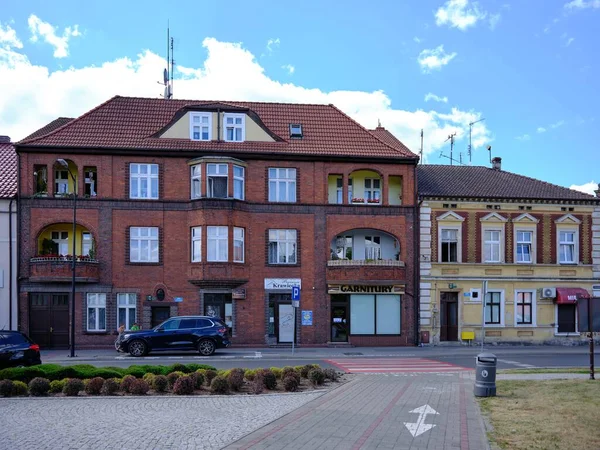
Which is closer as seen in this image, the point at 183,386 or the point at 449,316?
the point at 183,386

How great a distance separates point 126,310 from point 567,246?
2297 centimetres

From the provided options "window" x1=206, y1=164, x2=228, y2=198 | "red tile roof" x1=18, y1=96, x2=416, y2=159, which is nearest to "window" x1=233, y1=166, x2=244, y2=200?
"window" x1=206, y1=164, x2=228, y2=198

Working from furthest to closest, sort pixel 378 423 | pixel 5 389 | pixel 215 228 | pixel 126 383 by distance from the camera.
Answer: pixel 215 228 → pixel 126 383 → pixel 5 389 → pixel 378 423

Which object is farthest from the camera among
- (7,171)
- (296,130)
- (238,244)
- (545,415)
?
(296,130)

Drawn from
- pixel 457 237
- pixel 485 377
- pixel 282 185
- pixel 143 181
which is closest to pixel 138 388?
pixel 485 377

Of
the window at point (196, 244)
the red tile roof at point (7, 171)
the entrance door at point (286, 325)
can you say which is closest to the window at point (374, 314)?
the entrance door at point (286, 325)

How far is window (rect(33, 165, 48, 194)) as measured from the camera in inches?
1287

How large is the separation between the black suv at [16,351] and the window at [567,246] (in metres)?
26.5

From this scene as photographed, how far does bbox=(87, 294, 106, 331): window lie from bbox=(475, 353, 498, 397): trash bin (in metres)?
21.6

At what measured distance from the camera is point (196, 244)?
33.2 metres

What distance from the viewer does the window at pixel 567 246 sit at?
118 ft

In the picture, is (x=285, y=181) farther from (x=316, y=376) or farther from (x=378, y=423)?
(x=378, y=423)

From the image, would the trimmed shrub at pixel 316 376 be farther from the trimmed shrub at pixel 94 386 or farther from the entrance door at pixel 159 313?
the entrance door at pixel 159 313

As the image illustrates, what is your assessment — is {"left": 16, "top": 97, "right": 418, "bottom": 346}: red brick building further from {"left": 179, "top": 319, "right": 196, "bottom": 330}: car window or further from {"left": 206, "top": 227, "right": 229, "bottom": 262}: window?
{"left": 179, "top": 319, "right": 196, "bottom": 330}: car window
